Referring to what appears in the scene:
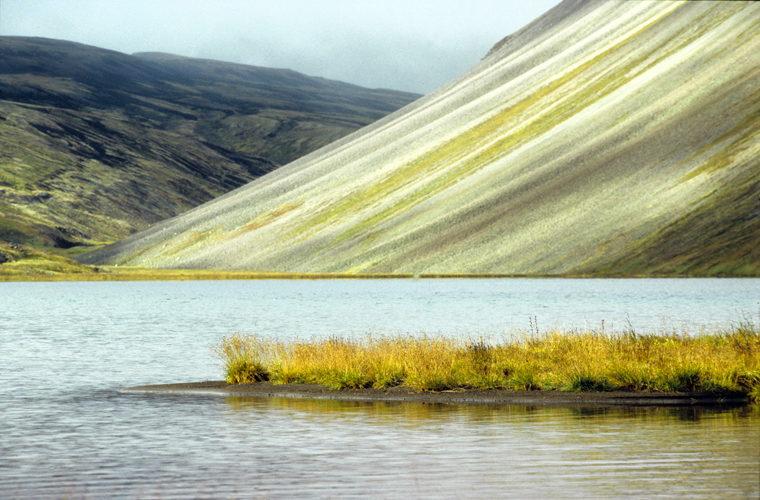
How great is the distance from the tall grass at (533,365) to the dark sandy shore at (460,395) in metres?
0.45

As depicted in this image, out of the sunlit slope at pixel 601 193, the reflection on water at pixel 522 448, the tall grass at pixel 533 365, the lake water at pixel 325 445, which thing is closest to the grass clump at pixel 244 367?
the tall grass at pixel 533 365

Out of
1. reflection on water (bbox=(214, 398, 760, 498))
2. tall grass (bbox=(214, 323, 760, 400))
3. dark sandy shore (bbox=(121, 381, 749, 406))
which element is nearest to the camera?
reflection on water (bbox=(214, 398, 760, 498))

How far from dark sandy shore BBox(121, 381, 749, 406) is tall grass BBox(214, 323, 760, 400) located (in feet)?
1.46

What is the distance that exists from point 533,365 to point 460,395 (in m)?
2.92

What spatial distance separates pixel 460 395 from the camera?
1010 inches

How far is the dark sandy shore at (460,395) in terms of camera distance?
23.8m

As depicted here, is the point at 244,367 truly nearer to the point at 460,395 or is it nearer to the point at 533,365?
the point at 460,395

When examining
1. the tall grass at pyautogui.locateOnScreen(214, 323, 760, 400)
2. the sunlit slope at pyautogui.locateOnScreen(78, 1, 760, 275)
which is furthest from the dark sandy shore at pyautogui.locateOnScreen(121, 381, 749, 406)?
the sunlit slope at pyautogui.locateOnScreen(78, 1, 760, 275)

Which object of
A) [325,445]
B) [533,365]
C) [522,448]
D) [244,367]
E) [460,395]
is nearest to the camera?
[522,448]

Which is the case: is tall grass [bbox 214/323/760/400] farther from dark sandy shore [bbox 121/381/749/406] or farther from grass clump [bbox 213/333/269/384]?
dark sandy shore [bbox 121/381/749/406]

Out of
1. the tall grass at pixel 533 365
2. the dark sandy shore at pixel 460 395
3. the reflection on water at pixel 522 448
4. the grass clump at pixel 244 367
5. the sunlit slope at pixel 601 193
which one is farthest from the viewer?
the sunlit slope at pixel 601 193

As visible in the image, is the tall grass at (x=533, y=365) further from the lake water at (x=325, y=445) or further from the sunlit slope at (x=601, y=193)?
the sunlit slope at (x=601, y=193)

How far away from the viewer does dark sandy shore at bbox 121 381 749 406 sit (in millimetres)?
23836

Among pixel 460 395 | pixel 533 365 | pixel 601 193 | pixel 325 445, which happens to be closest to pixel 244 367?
pixel 460 395
